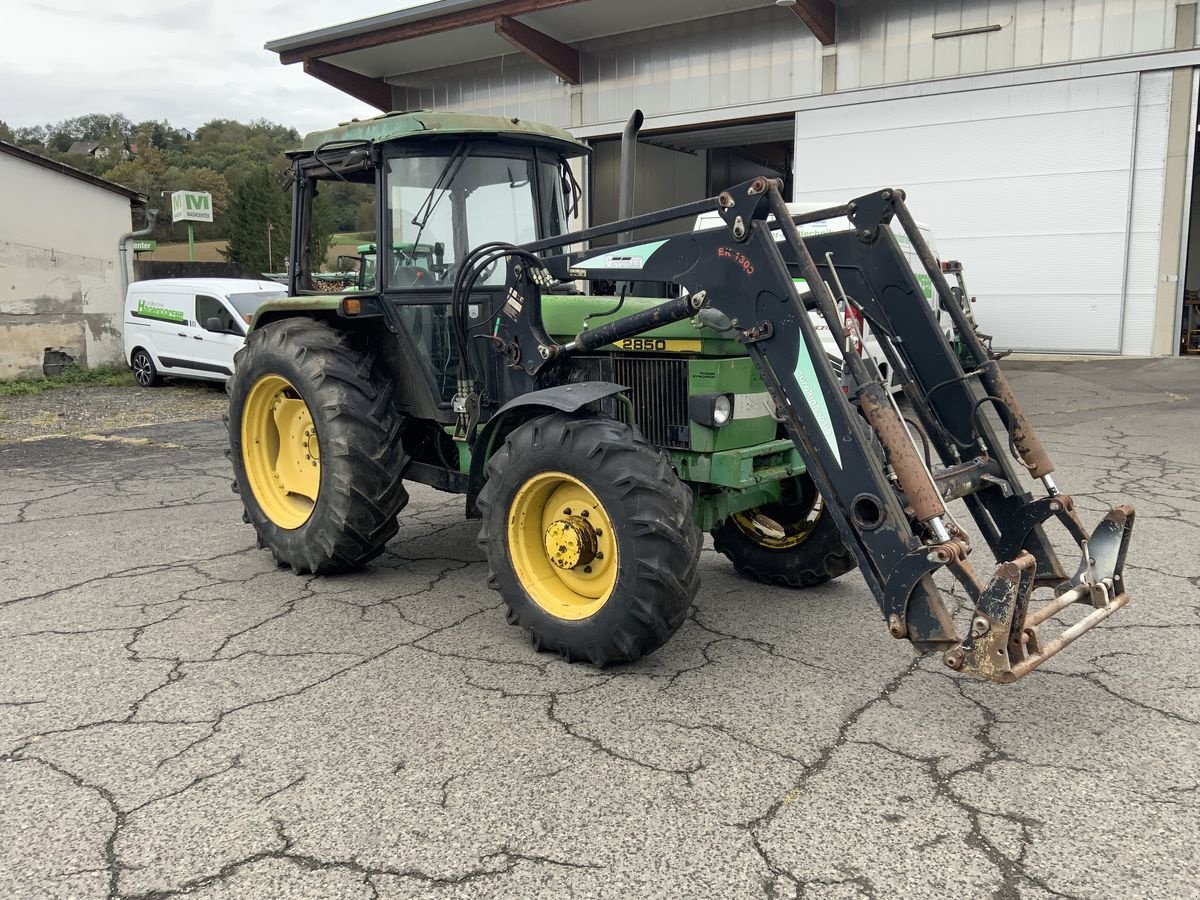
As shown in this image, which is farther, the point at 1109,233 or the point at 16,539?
the point at 1109,233

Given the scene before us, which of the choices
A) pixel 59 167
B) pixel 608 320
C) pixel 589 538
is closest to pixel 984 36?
pixel 608 320

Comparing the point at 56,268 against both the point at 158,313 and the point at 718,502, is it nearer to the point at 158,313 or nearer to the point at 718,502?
the point at 158,313

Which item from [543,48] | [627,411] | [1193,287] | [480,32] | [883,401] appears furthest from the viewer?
[1193,287]

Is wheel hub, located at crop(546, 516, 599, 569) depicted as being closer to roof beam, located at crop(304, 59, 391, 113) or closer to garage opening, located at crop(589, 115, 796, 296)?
garage opening, located at crop(589, 115, 796, 296)

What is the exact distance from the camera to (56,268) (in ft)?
52.3

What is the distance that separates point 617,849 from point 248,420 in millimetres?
3934

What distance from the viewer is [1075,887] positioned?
102 inches

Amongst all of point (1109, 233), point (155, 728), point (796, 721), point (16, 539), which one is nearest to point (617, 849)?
point (796, 721)

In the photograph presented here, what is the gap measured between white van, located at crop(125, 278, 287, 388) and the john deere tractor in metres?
8.96

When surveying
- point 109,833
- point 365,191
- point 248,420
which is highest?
point 365,191

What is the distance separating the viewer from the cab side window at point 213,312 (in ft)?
45.4

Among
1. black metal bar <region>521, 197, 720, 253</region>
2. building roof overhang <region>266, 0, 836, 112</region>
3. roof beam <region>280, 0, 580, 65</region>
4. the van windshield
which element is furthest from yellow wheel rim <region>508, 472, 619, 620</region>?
roof beam <region>280, 0, 580, 65</region>

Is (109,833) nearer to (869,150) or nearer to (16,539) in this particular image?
(16,539)

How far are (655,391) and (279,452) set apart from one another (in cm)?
263
